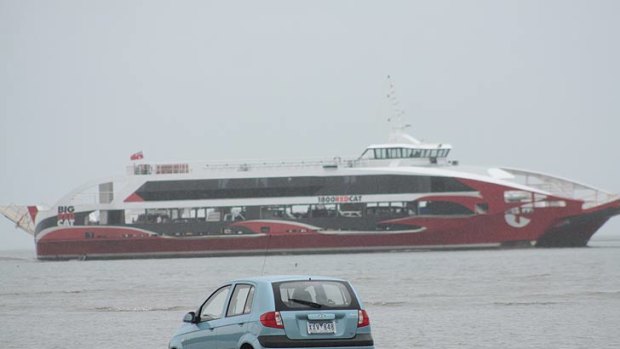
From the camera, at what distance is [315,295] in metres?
15.1

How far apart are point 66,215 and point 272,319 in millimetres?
65741

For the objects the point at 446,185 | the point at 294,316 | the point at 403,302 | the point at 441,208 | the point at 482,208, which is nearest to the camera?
the point at 294,316

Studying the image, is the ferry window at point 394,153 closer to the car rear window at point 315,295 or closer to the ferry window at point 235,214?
the ferry window at point 235,214

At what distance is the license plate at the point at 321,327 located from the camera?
48.6ft

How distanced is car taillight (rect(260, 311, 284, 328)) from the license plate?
0.38 metres

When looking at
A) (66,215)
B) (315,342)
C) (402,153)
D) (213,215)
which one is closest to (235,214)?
(213,215)

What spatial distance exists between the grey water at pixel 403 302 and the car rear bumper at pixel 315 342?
6563 mm

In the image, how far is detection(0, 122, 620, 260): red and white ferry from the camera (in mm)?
73875

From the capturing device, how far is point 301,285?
49.2 feet

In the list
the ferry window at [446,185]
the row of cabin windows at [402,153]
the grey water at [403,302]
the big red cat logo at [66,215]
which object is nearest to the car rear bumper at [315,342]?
the grey water at [403,302]

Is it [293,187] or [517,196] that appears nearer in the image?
[517,196]

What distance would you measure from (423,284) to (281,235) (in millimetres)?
34650

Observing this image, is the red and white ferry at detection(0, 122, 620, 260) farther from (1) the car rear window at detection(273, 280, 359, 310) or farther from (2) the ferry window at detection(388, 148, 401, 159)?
(1) the car rear window at detection(273, 280, 359, 310)

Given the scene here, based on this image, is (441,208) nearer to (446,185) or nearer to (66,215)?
(446,185)
